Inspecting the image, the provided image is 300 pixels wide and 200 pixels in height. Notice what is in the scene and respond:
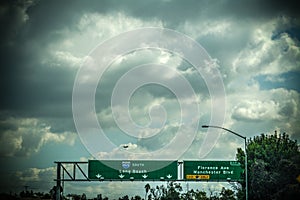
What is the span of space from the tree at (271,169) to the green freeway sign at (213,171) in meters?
5.25

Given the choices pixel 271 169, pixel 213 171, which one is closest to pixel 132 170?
pixel 213 171

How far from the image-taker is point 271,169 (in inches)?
2484


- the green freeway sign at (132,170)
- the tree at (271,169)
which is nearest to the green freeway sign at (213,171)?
the green freeway sign at (132,170)

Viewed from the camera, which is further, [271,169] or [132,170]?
[271,169]

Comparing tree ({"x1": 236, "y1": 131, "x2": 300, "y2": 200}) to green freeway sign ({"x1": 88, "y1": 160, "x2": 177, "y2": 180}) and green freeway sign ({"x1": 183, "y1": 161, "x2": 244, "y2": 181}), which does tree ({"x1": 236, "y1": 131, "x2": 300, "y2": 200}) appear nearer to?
green freeway sign ({"x1": 183, "y1": 161, "x2": 244, "y2": 181})

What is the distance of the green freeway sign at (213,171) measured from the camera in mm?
56812

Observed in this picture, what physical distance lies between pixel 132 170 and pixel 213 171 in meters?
9.80

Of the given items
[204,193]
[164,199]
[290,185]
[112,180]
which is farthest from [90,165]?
[204,193]

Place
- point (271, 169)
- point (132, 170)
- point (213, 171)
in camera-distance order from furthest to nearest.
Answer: point (271, 169) → point (132, 170) → point (213, 171)

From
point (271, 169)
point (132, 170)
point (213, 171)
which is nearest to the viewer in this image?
point (213, 171)

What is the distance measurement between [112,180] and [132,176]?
2568 mm

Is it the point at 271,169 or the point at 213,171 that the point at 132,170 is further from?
the point at 271,169

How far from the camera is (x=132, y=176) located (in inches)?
2280

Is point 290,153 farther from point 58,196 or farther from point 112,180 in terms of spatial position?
point 58,196
